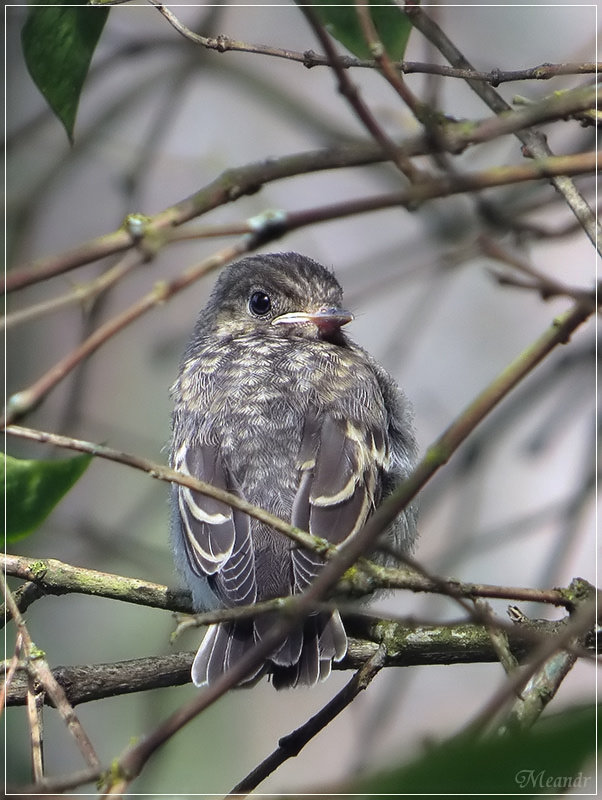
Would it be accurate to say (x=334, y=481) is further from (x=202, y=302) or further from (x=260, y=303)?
(x=202, y=302)

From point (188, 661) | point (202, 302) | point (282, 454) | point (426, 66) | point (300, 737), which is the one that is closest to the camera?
point (300, 737)

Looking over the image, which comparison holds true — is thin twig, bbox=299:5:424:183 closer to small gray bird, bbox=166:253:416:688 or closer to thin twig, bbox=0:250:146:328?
thin twig, bbox=0:250:146:328

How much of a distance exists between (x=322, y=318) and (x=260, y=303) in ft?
1.86

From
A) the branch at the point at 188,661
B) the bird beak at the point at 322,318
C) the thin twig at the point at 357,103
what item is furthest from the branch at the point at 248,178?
the bird beak at the point at 322,318

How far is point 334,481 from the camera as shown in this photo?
13.4 ft

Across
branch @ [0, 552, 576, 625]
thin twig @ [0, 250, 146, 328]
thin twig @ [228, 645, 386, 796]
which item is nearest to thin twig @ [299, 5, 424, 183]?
thin twig @ [0, 250, 146, 328]

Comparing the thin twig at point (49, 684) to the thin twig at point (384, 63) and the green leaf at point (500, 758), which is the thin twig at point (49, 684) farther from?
the thin twig at point (384, 63)

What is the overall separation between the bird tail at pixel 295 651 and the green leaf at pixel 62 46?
1826mm

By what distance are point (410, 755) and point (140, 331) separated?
25.9ft

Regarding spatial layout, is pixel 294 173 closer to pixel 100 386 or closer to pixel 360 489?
pixel 360 489

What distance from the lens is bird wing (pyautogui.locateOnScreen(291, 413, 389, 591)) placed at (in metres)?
3.87

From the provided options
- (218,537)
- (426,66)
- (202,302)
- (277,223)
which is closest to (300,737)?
(218,537)

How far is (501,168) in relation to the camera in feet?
5.12

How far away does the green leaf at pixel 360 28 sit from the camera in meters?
Result: 2.44
